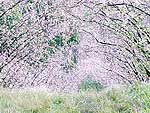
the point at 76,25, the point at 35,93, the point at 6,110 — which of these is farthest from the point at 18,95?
the point at 76,25

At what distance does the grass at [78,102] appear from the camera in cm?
666

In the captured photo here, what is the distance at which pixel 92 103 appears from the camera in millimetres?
7145

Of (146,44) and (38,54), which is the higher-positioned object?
(146,44)

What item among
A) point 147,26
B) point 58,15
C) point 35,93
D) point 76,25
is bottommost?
point 76,25

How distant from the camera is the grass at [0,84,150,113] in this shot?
6.66 metres

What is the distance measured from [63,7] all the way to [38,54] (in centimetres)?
646

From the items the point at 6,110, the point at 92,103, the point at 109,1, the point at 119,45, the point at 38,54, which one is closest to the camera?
the point at 6,110

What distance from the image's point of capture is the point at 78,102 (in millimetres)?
7457

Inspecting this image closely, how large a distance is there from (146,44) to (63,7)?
4.45m

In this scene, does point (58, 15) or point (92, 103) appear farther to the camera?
point (58, 15)

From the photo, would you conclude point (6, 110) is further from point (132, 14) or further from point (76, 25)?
point (76, 25)

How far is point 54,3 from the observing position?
12.1 metres

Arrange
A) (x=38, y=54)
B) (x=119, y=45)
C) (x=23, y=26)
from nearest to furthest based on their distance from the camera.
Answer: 1. (x=119, y=45)
2. (x=23, y=26)
3. (x=38, y=54)

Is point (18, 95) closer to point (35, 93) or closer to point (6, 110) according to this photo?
point (35, 93)
